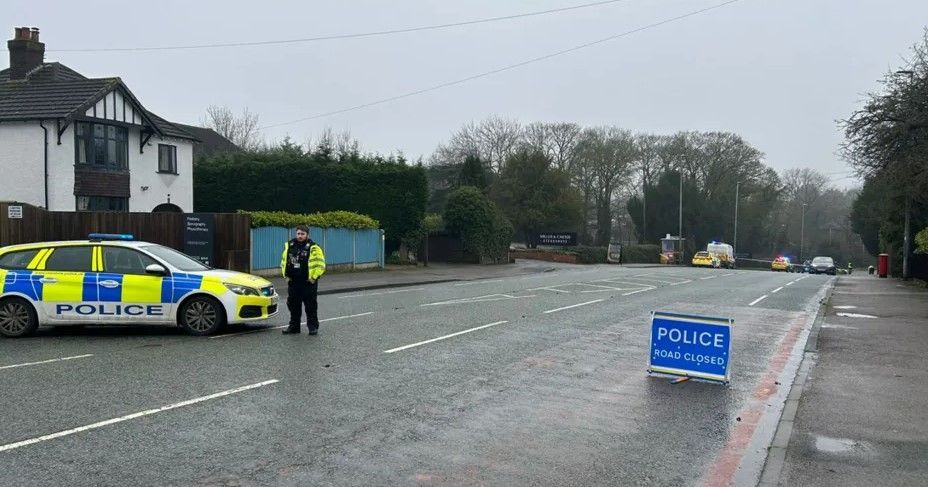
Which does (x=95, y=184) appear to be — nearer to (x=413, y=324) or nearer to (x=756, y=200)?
(x=413, y=324)

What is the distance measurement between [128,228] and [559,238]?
40.9 meters

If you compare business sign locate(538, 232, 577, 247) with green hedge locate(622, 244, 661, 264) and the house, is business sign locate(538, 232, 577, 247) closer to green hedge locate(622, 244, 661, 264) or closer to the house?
green hedge locate(622, 244, 661, 264)

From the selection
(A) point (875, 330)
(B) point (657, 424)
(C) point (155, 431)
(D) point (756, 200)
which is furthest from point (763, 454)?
(D) point (756, 200)

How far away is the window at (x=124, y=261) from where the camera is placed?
11.7m

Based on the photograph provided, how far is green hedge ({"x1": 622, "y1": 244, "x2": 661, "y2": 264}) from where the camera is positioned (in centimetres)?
6756

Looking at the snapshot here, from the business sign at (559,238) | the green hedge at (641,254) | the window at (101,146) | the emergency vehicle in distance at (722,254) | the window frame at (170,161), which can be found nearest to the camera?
the window at (101,146)

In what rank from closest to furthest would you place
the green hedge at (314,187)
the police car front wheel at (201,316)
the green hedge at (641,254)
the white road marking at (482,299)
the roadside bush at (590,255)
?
the police car front wheel at (201,316)
the white road marking at (482,299)
the green hedge at (314,187)
the roadside bush at (590,255)
the green hedge at (641,254)

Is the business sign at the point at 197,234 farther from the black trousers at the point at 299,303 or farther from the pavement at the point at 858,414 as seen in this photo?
the pavement at the point at 858,414

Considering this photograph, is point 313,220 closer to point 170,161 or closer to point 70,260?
point 170,161

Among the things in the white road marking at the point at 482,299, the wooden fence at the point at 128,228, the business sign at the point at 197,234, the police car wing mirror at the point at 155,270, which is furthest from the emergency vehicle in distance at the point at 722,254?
the police car wing mirror at the point at 155,270

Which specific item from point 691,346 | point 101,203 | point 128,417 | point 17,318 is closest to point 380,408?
point 128,417

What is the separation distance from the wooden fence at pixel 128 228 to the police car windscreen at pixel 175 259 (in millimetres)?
10468

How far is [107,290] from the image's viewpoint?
11.5m

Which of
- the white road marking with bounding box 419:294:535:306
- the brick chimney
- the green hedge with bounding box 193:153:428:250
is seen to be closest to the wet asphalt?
the white road marking with bounding box 419:294:535:306
